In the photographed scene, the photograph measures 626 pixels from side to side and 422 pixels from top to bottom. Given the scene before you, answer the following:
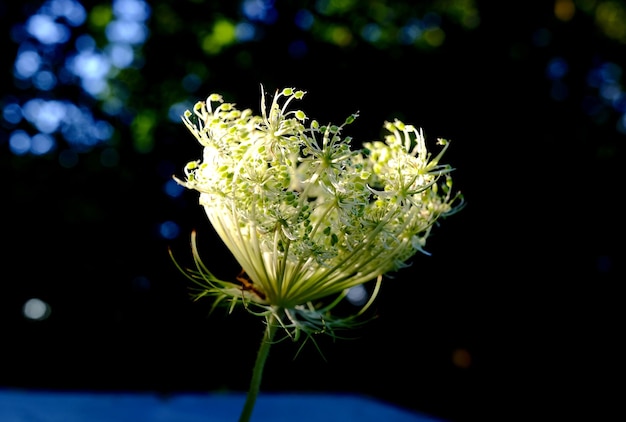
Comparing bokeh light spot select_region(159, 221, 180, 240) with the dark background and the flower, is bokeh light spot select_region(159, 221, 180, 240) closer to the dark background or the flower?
the dark background

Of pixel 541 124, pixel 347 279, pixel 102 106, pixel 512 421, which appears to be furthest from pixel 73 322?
pixel 347 279

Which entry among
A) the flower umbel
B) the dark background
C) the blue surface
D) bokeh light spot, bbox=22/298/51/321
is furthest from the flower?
bokeh light spot, bbox=22/298/51/321

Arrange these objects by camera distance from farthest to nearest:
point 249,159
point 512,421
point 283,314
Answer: point 512,421 < point 283,314 < point 249,159

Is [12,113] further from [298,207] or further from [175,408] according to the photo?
[298,207]

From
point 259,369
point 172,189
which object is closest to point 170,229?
point 172,189

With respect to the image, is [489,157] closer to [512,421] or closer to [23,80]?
[512,421]

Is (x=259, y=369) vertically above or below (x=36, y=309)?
below

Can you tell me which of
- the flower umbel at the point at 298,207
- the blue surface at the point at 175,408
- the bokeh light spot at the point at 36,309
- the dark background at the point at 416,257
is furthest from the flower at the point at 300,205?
the bokeh light spot at the point at 36,309
